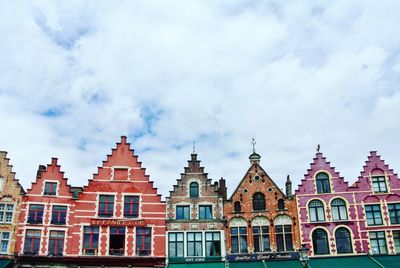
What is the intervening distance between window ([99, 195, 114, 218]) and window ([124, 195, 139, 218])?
1116mm

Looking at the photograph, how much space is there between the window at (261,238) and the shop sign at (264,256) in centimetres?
51

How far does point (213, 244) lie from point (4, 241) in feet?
52.5

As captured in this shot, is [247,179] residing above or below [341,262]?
above

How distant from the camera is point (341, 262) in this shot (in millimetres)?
31984

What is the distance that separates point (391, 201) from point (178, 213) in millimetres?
16844

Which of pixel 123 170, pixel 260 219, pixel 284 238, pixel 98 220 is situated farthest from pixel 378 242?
pixel 98 220

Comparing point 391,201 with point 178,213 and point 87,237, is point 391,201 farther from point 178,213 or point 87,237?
point 87,237

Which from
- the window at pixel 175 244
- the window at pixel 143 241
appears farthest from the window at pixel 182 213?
the window at pixel 143 241

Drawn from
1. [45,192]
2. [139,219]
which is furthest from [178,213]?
[45,192]

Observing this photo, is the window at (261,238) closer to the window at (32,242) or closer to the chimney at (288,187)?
the chimney at (288,187)

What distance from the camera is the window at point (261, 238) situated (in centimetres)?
3369

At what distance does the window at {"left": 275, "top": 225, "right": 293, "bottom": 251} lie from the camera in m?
33.6

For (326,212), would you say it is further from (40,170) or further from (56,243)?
(40,170)

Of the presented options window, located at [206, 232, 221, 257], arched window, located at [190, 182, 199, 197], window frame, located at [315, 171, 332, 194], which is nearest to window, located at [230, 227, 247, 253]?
window, located at [206, 232, 221, 257]
